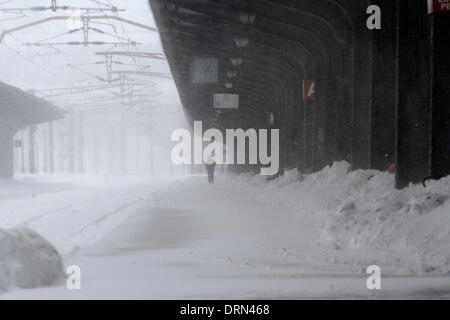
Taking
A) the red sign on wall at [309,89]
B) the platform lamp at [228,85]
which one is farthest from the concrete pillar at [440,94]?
the platform lamp at [228,85]

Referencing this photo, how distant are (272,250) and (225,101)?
21.8 meters

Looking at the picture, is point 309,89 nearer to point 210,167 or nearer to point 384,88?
point 384,88

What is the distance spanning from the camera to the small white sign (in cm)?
3017

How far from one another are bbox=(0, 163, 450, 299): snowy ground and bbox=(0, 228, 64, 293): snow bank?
0.52ft

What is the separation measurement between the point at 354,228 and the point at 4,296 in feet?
17.0

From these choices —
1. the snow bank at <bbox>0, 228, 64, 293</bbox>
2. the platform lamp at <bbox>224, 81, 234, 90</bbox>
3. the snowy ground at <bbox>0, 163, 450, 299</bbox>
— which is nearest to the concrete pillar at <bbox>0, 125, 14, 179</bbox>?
the platform lamp at <bbox>224, 81, 234, 90</bbox>

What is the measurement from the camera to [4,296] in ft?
17.9

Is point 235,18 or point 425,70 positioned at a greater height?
point 235,18

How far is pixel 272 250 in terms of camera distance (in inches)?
354

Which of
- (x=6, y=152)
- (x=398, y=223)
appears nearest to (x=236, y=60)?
(x=398, y=223)

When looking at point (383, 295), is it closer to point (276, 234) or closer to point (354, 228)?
point (354, 228)

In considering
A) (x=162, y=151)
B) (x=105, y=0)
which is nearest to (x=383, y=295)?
(x=105, y=0)

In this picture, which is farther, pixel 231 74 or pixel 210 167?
pixel 210 167

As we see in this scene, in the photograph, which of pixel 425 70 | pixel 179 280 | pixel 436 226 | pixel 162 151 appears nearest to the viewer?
pixel 179 280
